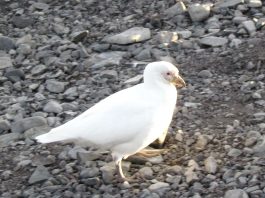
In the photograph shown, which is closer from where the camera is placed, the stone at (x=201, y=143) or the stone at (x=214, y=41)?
the stone at (x=201, y=143)

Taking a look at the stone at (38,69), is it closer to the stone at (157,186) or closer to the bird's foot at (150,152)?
the bird's foot at (150,152)

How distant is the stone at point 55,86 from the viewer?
827 cm

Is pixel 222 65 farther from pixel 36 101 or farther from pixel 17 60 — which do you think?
pixel 17 60

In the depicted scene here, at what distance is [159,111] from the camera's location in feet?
20.8

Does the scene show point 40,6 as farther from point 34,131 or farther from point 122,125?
point 122,125

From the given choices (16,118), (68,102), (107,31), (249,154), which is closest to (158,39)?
(107,31)

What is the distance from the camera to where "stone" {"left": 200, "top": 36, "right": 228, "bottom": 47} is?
8773 millimetres

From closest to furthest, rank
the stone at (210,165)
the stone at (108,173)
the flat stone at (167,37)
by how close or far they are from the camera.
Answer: the stone at (210,165), the stone at (108,173), the flat stone at (167,37)

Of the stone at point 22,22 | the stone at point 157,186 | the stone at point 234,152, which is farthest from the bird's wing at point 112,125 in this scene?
the stone at point 22,22

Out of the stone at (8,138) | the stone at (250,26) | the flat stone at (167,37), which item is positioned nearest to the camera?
the stone at (8,138)

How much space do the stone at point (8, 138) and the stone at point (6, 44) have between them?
264cm

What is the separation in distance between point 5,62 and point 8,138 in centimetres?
225

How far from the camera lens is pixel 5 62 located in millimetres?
9195

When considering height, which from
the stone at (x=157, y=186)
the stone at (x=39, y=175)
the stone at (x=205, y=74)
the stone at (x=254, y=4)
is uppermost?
the stone at (x=39, y=175)
